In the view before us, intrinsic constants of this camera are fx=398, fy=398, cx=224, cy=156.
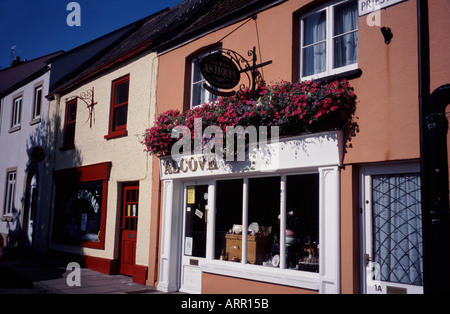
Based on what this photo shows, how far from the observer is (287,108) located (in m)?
6.47

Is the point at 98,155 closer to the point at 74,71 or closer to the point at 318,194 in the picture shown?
the point at 74,71

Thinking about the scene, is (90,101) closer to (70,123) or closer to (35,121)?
(70,123)

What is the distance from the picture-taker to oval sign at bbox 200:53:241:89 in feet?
22.7

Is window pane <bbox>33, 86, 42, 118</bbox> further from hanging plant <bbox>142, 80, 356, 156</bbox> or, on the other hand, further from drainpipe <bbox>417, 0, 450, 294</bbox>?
drainpipe <bbox>417, 0, 450, 294</bbox>

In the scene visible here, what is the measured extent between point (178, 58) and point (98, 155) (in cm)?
431

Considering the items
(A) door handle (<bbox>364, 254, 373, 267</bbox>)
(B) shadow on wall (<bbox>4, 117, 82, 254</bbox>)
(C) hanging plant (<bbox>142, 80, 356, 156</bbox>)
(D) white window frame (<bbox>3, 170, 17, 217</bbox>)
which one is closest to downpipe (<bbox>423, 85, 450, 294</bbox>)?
(A) door handle (<bbox>364, 254, 373, 267</bbox>)

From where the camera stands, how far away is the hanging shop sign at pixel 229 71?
7.03m

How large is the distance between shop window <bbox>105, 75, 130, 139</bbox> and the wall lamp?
772 centimetres

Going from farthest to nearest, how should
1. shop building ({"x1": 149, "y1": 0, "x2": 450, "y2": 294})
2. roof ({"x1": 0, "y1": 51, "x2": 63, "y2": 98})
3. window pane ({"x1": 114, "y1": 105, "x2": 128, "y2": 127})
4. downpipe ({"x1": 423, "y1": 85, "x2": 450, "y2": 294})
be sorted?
1. roof ({"x1": 0, "y1": 51, "x2": 63, "y2": 98})
2. window pane ({"x1": 114, "y1": 105, "x2": 128, "y2": 127})
3. shop building ({"x1": 149, "y1": 0, "x2": 450, "y2": 294})
4. downpipe ({"x1": 423, "y1": 85, "x2": 450, "y2": 294})

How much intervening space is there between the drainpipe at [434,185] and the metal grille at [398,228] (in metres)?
1.45

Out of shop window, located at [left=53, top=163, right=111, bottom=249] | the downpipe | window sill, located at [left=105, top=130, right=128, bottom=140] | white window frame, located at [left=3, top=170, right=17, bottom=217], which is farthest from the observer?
white window frame, located at [left=3, top=170, right=17, bottom=217]

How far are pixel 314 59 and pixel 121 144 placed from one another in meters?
6.19

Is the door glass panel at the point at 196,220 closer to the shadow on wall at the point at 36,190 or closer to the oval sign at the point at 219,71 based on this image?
the oval sign at the point at 219,71
